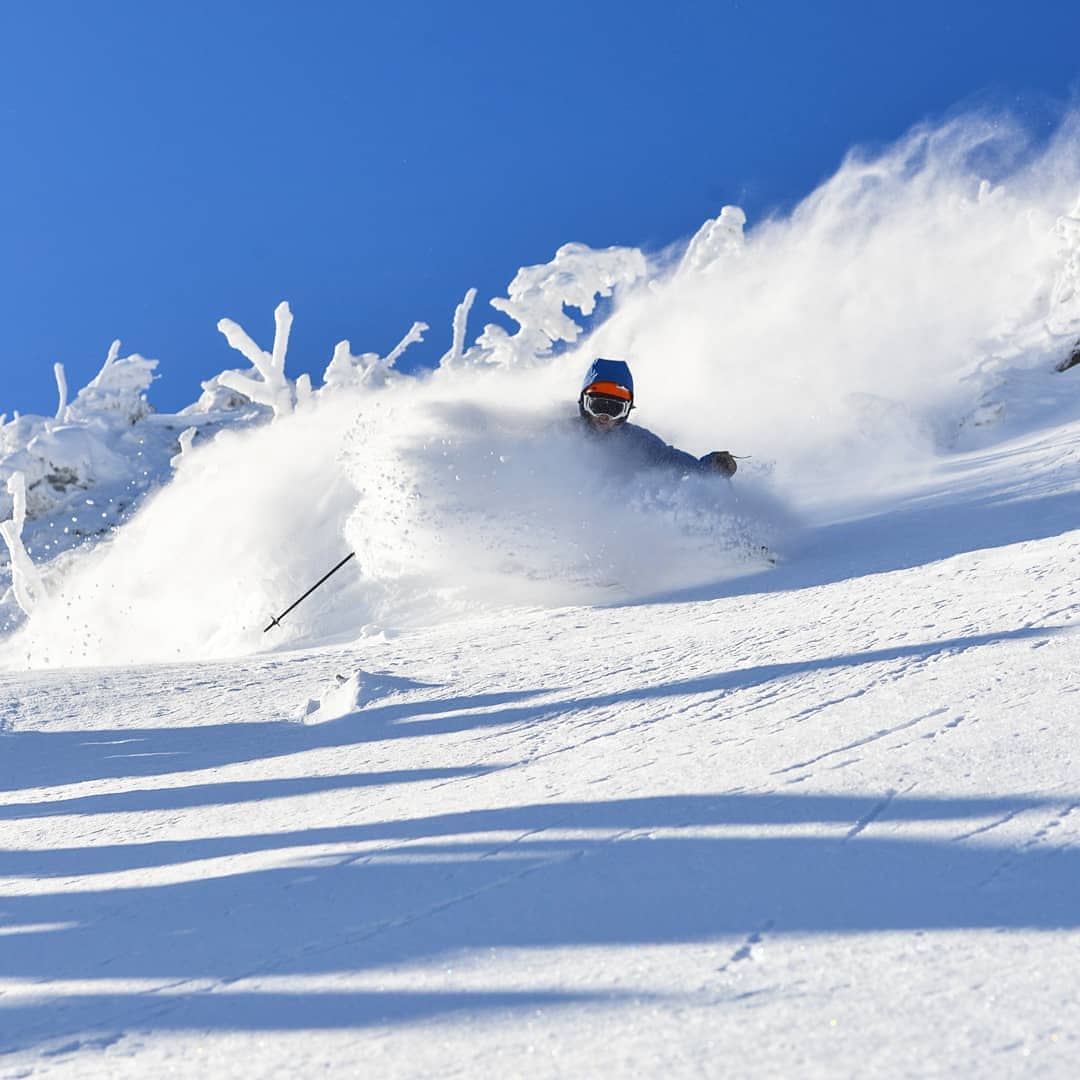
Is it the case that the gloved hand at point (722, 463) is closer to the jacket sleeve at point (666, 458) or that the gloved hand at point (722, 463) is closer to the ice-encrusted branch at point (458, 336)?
the jacket sleeve at point (666, 458)

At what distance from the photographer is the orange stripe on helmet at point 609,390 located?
9180 mm

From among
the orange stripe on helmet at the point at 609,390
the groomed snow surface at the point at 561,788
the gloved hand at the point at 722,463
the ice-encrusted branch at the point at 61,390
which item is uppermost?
the ice-encrusted branch at the point at 61,390

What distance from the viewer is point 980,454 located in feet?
46.9

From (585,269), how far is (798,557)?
2187 centimetres

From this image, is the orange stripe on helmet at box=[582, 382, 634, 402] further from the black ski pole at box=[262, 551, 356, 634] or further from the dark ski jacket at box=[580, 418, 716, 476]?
the black ski pole at box=[262, 551, 356, 634]

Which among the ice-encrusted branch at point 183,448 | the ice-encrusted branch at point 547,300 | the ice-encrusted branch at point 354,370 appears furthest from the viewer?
the ice-encrusted branch at point 354,370

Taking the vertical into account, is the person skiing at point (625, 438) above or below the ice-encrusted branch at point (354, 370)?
below

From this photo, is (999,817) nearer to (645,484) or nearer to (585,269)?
(645,484)

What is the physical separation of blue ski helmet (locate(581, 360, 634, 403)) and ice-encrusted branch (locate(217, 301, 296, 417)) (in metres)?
19.8

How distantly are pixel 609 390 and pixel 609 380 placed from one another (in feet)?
0.77

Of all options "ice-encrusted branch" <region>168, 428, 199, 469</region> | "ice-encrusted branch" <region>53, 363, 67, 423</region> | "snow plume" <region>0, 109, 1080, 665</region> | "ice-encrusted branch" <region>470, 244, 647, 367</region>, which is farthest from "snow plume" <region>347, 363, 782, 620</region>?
"ice-encrusted branch" <region>53, 363, 67, 423</region>

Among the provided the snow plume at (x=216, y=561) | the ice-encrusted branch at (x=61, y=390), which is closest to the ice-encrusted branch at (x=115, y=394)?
the ice-encrusted branch at (x=61, y=390)

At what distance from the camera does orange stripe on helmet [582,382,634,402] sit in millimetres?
9180

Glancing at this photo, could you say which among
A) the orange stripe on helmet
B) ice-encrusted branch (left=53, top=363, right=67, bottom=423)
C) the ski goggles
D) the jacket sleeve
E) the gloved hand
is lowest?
the gloved hand
